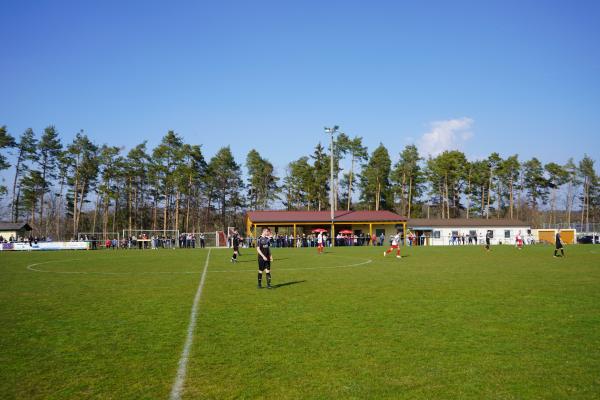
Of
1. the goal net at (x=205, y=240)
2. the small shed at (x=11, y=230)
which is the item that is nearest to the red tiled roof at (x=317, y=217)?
the goal net at (x=205, y=240)

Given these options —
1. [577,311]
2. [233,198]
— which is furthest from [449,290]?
[233,198]

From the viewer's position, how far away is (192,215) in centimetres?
7781

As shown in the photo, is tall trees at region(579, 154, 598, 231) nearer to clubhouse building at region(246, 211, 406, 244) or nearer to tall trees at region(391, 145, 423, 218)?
tall trees at region(391, 145, 423, 218)

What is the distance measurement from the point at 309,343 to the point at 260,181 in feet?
242

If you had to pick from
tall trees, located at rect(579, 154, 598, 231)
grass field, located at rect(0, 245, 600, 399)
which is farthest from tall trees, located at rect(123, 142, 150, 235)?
tall trees, located at rect(579, 154, 598, 231)

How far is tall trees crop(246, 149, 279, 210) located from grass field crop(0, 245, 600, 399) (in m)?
66.4

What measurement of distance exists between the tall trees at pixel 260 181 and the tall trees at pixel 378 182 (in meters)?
16.8

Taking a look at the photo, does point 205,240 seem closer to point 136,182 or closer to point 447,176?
point 136,182

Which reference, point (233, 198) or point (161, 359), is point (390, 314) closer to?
point (161, 359)

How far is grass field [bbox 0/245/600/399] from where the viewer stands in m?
4.99

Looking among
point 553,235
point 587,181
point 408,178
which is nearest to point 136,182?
point 408,178

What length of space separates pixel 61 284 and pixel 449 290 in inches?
503

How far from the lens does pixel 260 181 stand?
79938 millimetres

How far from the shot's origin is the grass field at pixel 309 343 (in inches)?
196
